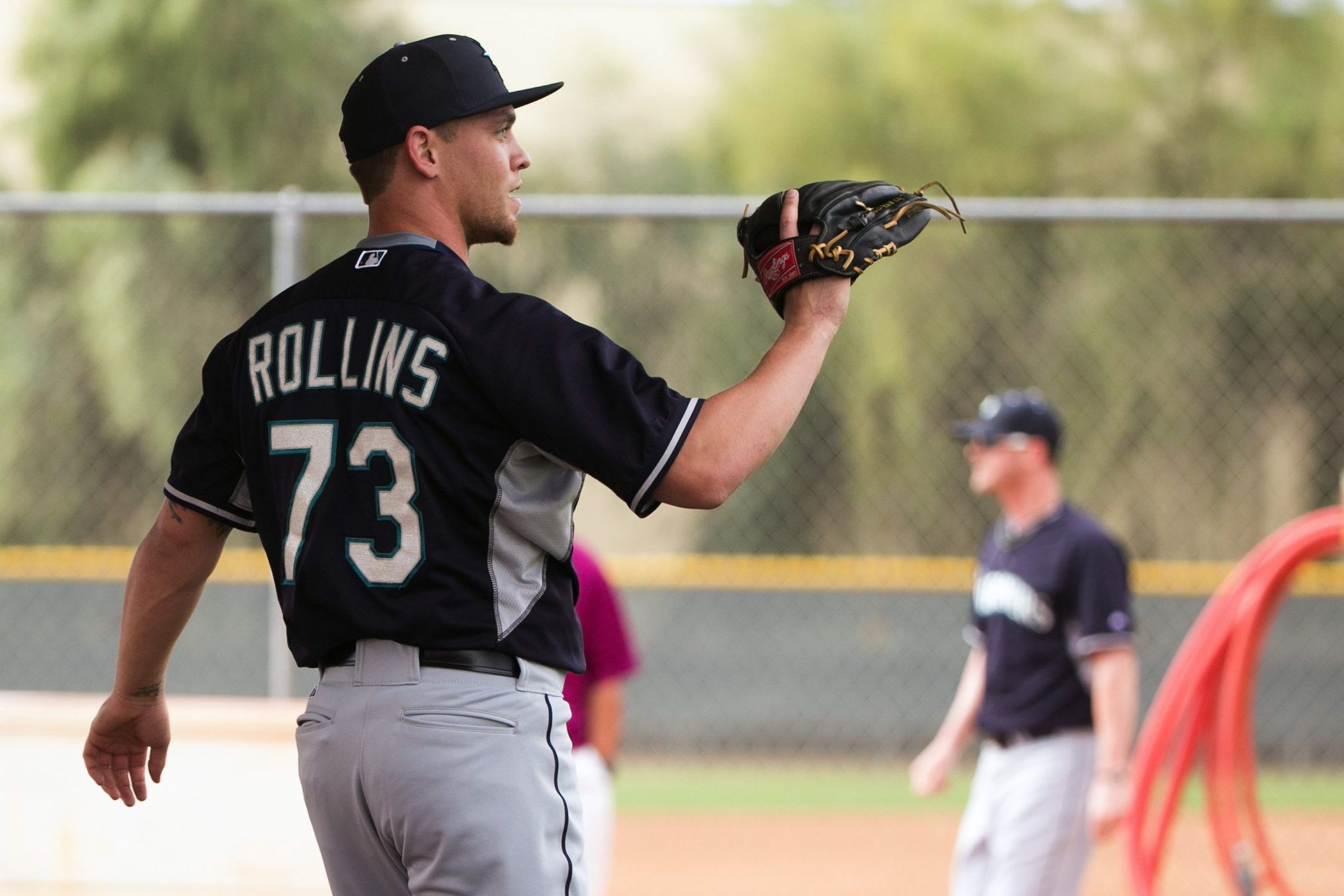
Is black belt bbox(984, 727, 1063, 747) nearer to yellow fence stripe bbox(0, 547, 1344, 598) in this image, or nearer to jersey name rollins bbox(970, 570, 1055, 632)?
jersey name rollins bbox(970, 570, 1055, 632)

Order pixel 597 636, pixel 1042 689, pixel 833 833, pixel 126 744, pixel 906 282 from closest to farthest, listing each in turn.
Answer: pixel 126 744 → pixel 597 636 → pixel 1042 689 → pixel 833 833 → pixel 906 282

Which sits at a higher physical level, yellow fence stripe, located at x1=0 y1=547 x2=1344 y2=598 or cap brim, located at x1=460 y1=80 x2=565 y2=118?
cap brim, located at x1=460 y1=80 x2=565 y2=118

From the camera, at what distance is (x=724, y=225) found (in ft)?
42.0

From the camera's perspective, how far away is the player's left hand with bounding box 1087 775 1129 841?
14.6 feet

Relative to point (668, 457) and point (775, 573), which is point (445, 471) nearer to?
point (668, 457)

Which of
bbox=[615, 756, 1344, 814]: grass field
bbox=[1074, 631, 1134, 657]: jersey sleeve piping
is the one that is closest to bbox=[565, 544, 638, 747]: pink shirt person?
bbox=[1074, 631, 1134, 657]: jersey sleeve piping

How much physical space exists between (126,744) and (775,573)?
27.8ft

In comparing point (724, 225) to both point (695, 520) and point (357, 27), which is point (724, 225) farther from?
point (357, 27)

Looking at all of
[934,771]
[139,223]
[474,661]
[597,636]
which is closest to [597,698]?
[597,636]

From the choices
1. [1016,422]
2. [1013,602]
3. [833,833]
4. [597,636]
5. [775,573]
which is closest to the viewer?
[597,636]

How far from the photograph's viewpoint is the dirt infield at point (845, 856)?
7.73m

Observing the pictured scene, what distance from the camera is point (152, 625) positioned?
2.43 m

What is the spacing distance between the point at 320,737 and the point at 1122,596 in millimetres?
3144

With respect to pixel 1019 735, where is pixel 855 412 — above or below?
below
